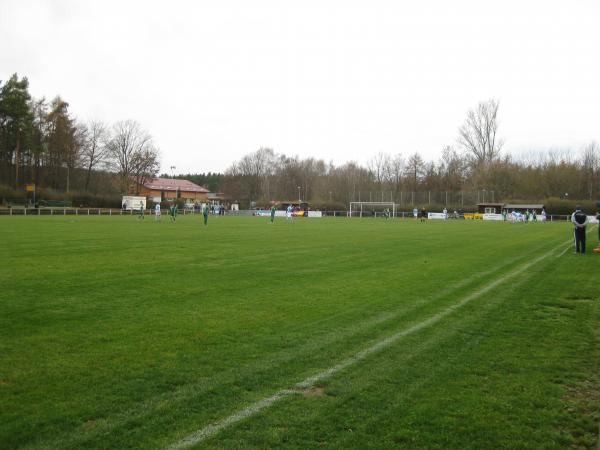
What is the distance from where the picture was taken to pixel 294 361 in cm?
556

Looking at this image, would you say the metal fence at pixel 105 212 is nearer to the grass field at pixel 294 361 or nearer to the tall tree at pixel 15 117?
the tall tree at pixel 15 117

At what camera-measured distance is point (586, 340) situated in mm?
6777

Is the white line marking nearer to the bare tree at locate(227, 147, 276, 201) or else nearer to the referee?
the referee

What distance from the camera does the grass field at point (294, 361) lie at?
390 centimetres

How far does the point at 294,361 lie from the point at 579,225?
17.4 meters

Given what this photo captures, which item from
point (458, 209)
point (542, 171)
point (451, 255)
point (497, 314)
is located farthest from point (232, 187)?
point (497, 314)

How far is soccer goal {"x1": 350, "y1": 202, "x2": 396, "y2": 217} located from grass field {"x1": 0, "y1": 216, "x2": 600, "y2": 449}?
248 ft

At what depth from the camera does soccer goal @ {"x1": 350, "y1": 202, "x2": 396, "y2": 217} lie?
8712cm

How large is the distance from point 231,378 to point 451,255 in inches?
562

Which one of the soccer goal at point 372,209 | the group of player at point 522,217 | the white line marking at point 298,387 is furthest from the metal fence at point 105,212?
the white line marking at point 298,387

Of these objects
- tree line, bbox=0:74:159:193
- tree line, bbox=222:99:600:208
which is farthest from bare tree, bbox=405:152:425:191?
tree line, bbox=0:74:159:193

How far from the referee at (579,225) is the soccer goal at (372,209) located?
213 feet

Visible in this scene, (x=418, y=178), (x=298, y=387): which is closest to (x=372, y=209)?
(x=418, y=178)

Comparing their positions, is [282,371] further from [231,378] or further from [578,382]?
[578,382]
